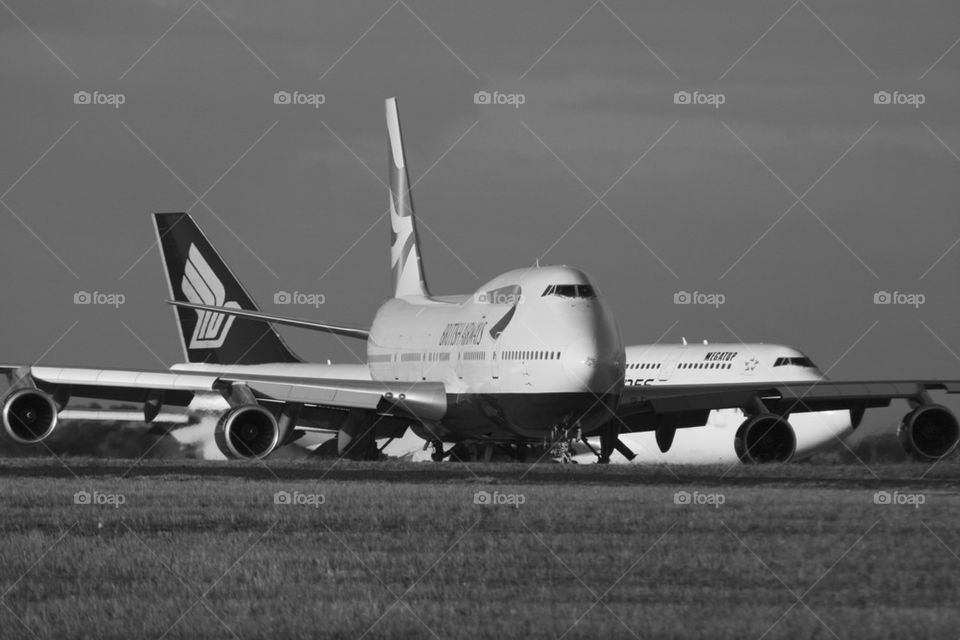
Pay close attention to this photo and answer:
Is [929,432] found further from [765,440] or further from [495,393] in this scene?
[495,393]

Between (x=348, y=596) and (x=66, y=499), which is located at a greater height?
(x=66, y=499)

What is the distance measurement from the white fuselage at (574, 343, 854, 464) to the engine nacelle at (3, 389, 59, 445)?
12.8 meters

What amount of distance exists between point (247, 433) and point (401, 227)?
1443 cm

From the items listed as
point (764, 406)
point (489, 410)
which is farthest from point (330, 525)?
point (764, 406)

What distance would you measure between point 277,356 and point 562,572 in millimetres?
32972

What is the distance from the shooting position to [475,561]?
44.7 ft

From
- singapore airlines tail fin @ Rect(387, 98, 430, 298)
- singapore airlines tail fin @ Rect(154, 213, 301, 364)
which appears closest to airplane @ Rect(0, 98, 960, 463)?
singapore airlines tail fin @ Rect(387, 98, 430, 298)

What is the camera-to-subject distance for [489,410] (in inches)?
1249

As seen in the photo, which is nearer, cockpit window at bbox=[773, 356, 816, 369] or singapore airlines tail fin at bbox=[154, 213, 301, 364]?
cockpit window at bbox=[773, 356, 816, 369]

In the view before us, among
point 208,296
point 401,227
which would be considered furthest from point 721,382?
point 208,296

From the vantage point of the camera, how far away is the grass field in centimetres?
1055

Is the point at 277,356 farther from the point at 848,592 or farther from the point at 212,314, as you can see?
the point at 848,592

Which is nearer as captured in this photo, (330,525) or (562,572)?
Result: (562,572)

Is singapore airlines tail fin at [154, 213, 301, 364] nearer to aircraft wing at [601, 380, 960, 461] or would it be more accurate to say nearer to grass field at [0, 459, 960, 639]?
aircraft wing at [601, 380, 960, 461]
